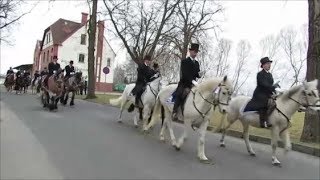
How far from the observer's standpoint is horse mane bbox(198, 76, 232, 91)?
11.3m

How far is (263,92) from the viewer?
12.7m

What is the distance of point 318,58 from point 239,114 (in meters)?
3.90

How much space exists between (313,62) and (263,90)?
13.7 ft

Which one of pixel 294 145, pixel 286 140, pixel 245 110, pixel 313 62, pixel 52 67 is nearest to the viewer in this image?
pixel 286 140

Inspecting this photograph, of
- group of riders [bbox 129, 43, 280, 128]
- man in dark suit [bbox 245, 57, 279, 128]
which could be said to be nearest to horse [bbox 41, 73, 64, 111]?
group of riders [bbox 129, 43, 280, 128]

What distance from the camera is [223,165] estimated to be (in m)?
11.1

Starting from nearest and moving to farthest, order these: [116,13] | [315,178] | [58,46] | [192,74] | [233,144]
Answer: [315,178], [192,74], [233,144], [116,13], [58,46]

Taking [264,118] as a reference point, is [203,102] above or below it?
above

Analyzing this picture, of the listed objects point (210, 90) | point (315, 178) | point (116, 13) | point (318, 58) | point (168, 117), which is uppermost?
point (116, 13)

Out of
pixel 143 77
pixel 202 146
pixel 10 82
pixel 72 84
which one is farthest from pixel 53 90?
pixel 10 82

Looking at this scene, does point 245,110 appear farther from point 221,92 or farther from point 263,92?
point 221,92

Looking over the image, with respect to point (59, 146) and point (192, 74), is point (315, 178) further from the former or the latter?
point (59, 146)

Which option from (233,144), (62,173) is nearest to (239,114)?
(233,144)

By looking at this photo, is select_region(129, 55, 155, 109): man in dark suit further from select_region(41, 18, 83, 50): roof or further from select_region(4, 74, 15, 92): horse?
select_region(41, 18, 83, 50): roof
